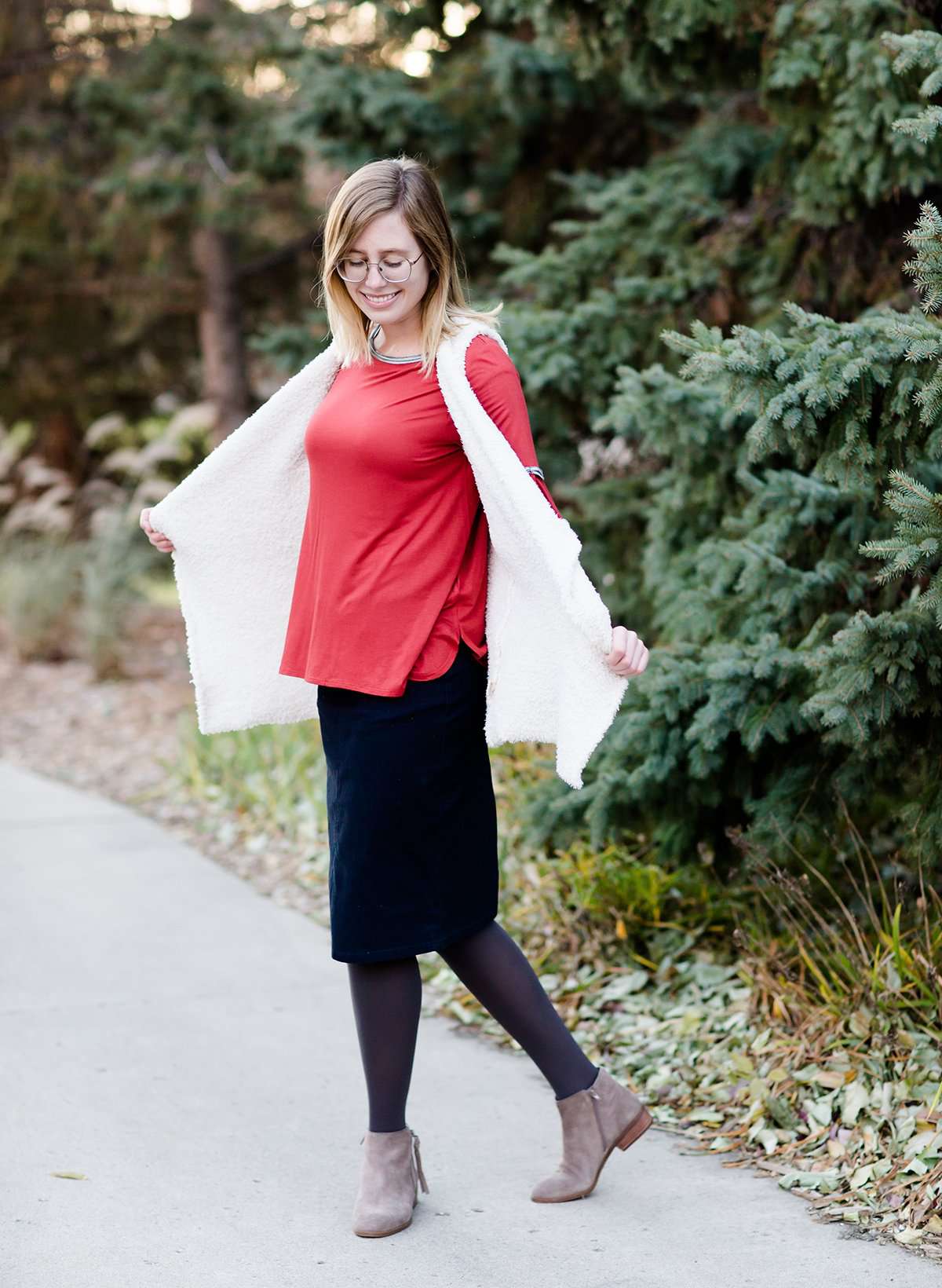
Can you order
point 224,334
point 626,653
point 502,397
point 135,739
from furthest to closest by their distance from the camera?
point 224,334 < point 135,739 < point 502,397 < point 626,653

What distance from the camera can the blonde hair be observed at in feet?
9.02

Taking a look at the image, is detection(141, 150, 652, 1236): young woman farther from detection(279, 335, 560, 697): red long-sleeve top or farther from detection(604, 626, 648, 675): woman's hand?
detection(604, 626, 648, 675): woman's hand

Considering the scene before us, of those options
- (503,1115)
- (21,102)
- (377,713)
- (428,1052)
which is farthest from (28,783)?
(21,102)

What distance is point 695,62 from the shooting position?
491cm

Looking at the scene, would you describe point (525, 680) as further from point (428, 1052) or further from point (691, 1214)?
point (428, 1052)

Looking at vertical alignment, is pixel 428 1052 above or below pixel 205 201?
below

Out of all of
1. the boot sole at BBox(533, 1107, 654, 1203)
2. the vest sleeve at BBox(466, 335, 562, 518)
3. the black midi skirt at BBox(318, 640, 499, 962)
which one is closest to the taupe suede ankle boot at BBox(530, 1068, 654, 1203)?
the boot sole at BBox(533, 1107, 654, 1203)

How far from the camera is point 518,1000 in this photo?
2.90 metres

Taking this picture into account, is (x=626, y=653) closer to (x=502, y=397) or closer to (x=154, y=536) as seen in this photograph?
(x=502, y=397)

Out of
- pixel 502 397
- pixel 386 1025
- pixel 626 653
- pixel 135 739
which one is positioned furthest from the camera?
pixel 135 739

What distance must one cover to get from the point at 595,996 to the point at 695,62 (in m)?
3.19

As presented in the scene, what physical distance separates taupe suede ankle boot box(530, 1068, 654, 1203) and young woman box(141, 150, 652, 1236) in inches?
10.4

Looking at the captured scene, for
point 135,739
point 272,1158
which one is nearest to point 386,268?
point 272,1158

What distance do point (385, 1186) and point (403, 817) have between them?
0.78 meters
